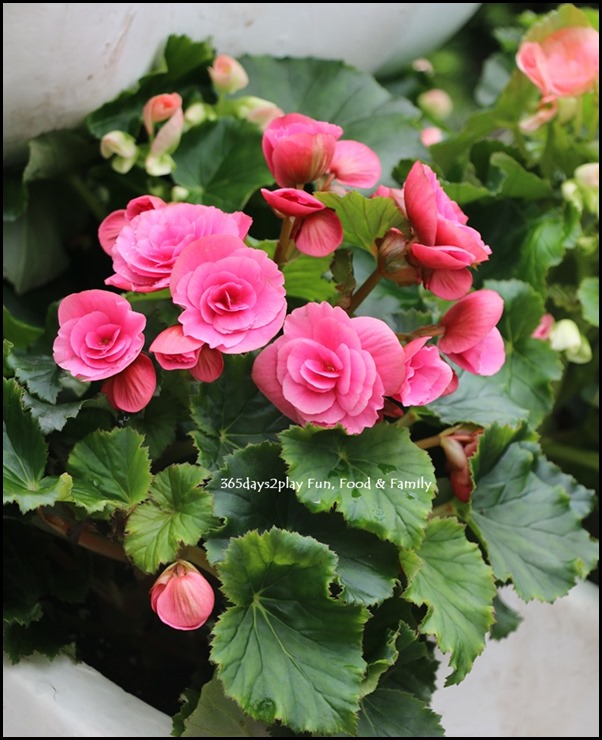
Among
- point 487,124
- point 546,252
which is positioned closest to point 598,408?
point 546,252

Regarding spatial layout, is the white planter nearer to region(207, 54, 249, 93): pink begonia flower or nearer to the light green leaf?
the light green leaf

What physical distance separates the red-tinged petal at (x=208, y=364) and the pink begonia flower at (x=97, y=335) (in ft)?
0.15

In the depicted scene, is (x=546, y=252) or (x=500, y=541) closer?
(x=500, y=541)

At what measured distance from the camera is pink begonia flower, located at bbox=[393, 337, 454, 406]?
66cm

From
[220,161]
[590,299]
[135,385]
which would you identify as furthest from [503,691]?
[220,161]

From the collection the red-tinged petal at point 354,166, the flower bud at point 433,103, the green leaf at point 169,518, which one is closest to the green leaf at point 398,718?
the green leaf at point 169,518

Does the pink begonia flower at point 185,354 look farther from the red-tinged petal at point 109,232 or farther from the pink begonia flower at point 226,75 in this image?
the pink begonia flower at point 226,75

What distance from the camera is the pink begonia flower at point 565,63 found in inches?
42.3

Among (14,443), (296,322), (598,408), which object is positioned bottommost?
(598,408)

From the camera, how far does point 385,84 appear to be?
57.8 inches

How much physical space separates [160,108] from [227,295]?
1.34ft

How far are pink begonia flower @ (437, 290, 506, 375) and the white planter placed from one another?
1.17 feet

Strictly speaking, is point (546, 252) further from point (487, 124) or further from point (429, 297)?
point (487, 124)

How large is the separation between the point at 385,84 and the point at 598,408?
0.64m
